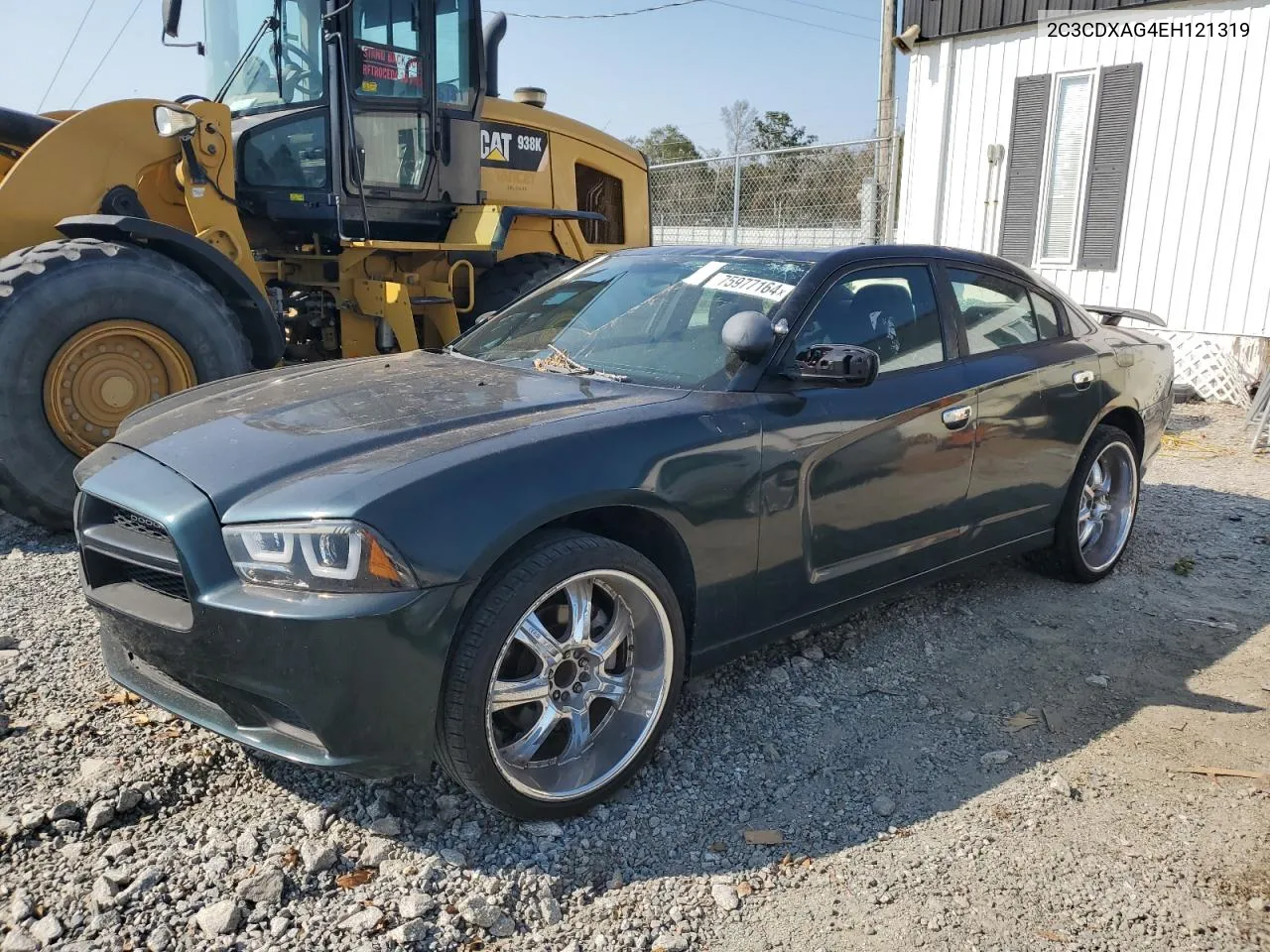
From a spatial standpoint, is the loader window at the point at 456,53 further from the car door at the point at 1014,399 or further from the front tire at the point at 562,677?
the front tire at the point at 562,677

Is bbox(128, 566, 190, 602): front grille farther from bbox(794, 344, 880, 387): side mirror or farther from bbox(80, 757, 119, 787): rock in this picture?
bbox(794, 344, 880, 387): side mirror

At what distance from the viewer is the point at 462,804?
2.86 m

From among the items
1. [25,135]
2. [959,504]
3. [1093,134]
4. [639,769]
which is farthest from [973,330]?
[1093,134]

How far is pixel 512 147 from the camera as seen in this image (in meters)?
7.84

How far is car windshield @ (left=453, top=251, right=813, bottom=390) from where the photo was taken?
11.4ft

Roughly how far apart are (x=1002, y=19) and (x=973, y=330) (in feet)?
24.9

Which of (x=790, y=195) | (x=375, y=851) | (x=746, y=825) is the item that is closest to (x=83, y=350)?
(x=375, y=851)

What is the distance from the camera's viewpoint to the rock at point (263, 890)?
2.42 meters

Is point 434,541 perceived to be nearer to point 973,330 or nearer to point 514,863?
point 514,863

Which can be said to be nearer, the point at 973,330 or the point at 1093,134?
the point at 973,330

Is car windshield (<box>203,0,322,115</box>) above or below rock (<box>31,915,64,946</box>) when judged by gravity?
above

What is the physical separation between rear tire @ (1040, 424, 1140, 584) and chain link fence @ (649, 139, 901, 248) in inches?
280

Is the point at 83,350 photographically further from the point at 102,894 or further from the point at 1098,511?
Result: the point at 1098,511

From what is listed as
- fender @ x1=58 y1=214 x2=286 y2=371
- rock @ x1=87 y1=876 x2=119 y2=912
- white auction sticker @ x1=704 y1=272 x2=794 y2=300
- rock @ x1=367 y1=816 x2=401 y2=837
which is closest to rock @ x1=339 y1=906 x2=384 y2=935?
rock @ x1=367 y1=816 x2=401 y2=837
